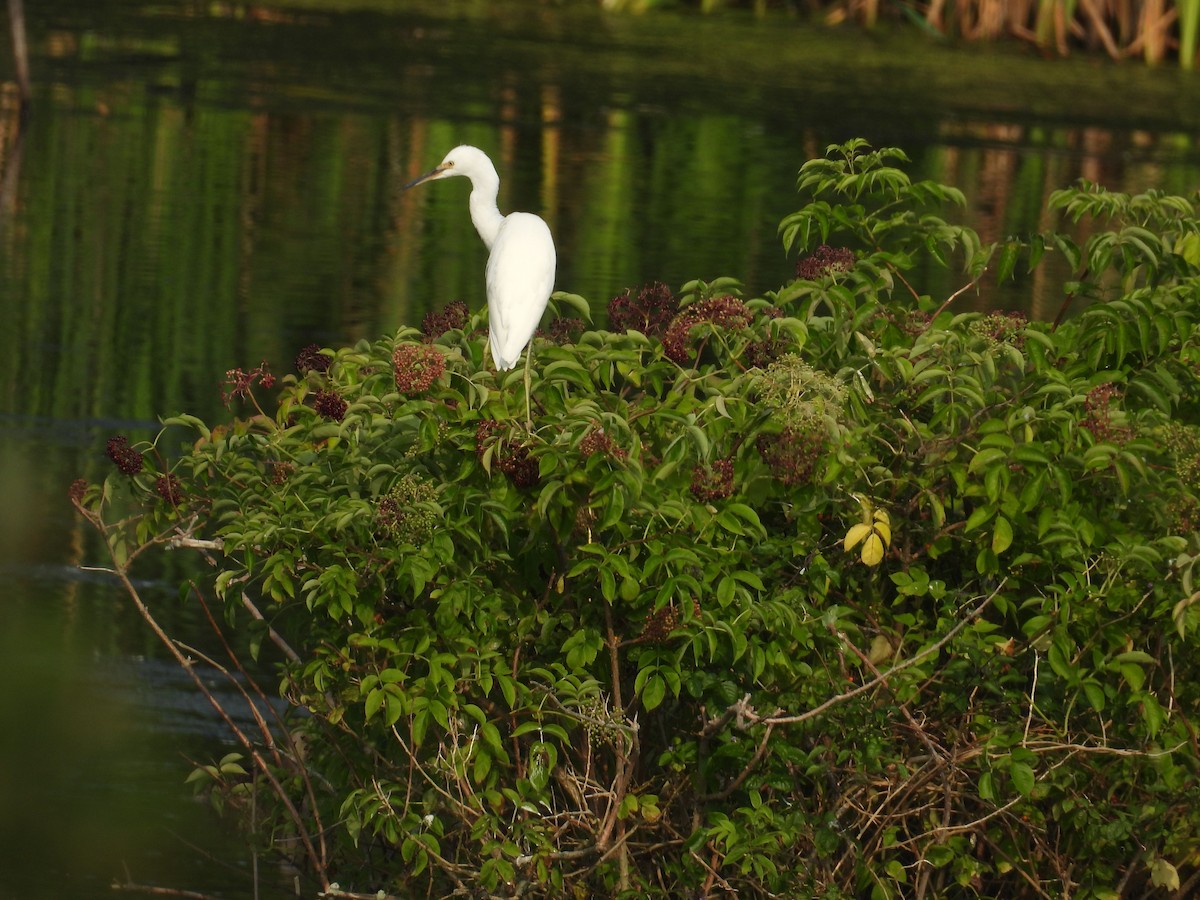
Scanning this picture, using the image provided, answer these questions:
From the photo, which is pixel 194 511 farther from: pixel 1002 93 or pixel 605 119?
pixel 1002 93

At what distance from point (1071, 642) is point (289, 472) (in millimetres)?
1398

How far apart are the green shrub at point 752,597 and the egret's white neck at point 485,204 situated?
1.43 m

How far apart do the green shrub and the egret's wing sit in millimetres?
479

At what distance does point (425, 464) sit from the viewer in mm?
3348

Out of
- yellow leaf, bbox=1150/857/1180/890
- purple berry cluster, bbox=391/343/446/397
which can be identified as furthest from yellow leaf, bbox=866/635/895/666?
purple berry cluster, bbox=391/343/446/397

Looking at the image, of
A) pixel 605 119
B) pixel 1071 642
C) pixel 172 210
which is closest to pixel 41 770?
pixel 1071 642

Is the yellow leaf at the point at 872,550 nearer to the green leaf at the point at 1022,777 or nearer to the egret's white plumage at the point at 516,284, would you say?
the green leaf at the point at 1022,777

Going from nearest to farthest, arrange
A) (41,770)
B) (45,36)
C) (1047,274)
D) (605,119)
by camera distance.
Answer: (41,770) < (1047,274) < (605,119) < (45,36)

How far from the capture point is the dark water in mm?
5238

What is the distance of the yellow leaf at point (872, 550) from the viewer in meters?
3.16

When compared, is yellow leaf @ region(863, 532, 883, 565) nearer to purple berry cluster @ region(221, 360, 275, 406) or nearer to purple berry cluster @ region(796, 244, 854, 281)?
purple berry cluster @ region(796, 244, 854, 281)

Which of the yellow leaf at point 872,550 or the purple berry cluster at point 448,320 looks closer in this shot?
the yellow leaf at point 872,550

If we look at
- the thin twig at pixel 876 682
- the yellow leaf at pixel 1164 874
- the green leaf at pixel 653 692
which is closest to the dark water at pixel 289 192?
the green leaf at pixel 653 692

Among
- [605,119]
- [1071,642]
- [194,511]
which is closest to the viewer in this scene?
[1071,642]
